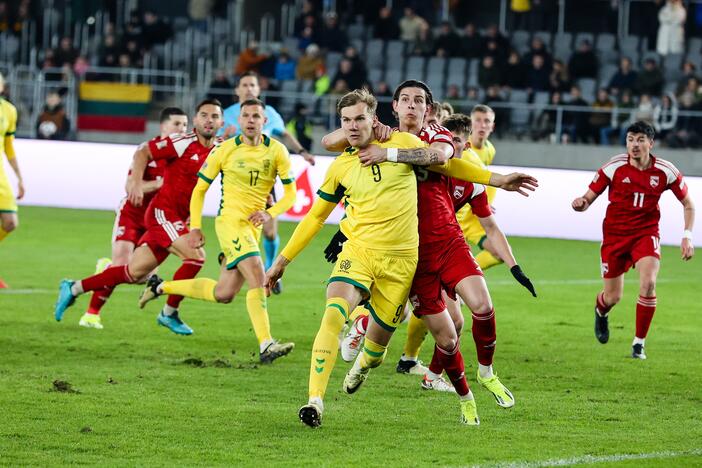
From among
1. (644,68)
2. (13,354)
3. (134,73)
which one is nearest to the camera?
(13,354)

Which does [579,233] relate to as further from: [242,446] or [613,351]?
[242,446]

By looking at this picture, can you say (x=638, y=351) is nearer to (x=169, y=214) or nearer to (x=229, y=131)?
(x=169, y=214)

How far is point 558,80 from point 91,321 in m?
14.9

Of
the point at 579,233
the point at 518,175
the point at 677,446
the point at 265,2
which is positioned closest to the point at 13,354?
the point at 518,175

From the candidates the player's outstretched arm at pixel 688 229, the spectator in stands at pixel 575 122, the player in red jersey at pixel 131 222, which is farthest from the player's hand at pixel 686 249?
the spectator in stands at pixel 575 122

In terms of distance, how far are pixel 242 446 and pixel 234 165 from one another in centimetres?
389

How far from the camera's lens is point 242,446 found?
677cm

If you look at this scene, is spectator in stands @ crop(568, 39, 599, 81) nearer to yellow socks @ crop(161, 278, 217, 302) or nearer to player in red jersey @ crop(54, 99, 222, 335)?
player in red jersey @ crop(54, 99, 222, 335)

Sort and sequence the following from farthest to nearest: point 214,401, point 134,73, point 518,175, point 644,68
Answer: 1. point 134,73
2. point 644,68
3. point 214,401
4. point 518,175

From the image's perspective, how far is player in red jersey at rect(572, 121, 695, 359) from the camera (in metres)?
10.5

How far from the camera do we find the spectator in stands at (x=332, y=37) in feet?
90.0

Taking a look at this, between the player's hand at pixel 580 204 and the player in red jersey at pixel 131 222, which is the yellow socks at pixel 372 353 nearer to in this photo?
the player's hand at pixel 580 204

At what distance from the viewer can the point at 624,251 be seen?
35.4 feet

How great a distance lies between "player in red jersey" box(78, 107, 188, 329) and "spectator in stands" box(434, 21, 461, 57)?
1512 cm
